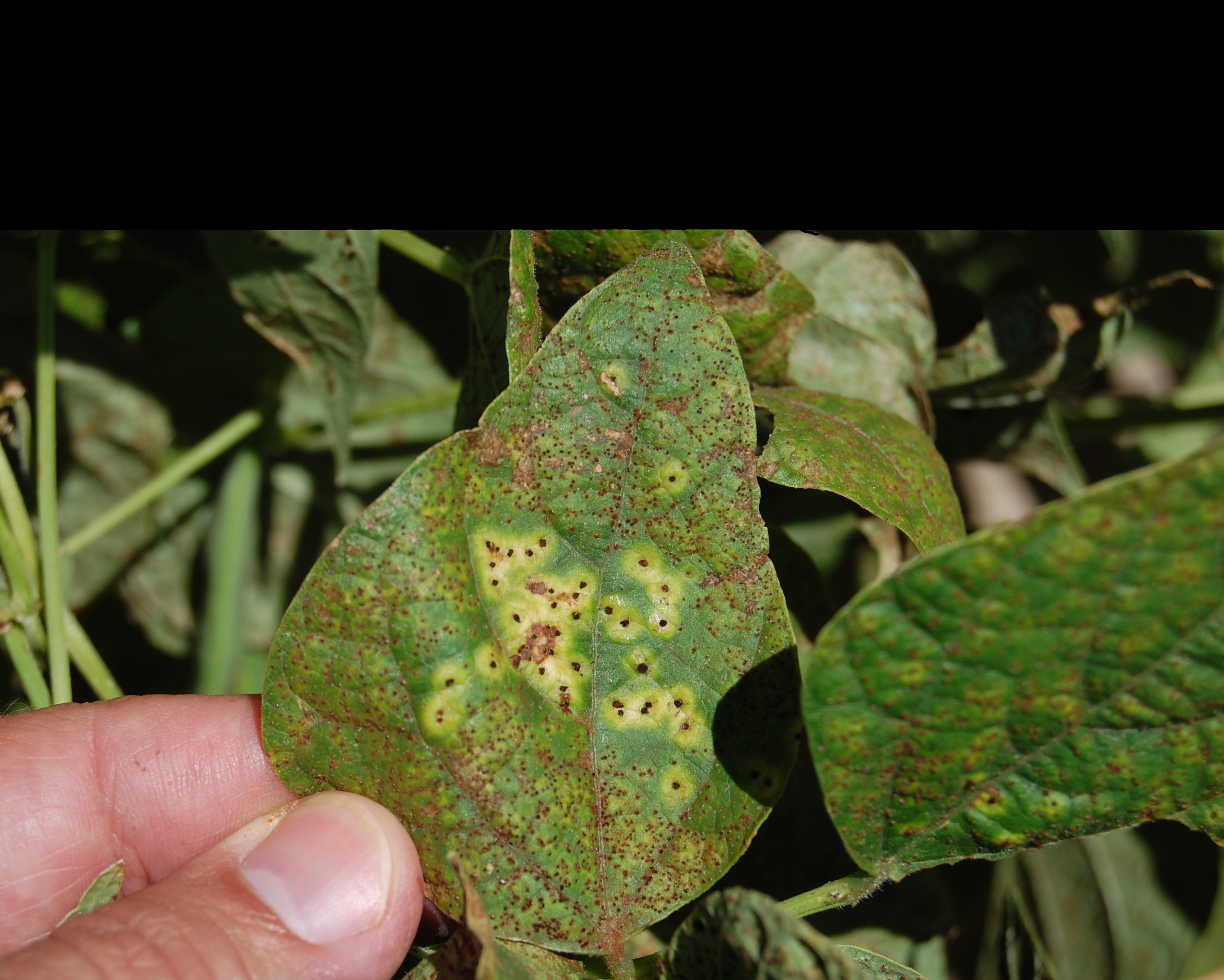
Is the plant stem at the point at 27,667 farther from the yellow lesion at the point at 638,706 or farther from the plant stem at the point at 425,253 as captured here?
the yellow lesion at the point at 638,706

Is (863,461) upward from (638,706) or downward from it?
upward

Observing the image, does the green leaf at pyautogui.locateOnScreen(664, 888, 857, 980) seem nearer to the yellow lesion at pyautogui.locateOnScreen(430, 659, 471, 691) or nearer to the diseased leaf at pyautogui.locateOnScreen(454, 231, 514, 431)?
the yellow lesion at pyautogui.locateOnScreen(430, 659, 471, 691)

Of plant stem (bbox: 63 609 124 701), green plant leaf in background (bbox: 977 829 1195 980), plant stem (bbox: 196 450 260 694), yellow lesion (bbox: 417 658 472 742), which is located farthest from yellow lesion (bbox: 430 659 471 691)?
green plant leaf in background (bbox: 977 829 1195 980)

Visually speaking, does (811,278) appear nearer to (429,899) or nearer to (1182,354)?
(429,899)

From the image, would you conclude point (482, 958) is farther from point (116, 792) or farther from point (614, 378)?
point (116, 792)

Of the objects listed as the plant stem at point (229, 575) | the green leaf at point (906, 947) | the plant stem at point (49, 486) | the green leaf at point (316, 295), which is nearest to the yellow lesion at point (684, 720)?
the green leaf at point (906, 947)

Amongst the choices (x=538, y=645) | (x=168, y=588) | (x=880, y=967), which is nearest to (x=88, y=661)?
(x=168, y=588)

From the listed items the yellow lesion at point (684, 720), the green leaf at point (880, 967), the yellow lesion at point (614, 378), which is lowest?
the green leaf at point (880, 967)
